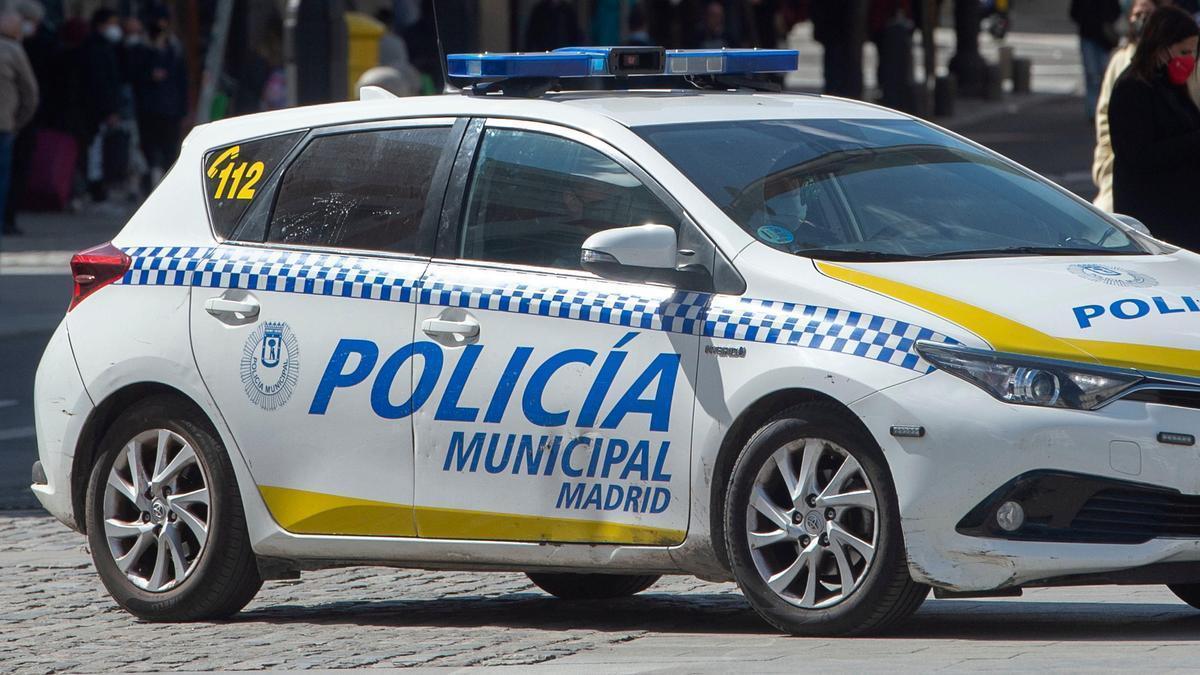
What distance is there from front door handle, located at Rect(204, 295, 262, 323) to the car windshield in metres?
1.31

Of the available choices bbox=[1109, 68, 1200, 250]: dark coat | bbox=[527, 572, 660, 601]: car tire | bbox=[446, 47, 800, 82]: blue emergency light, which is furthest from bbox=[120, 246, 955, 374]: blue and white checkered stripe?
bbox=[1109, 68, 1200, 250]: dark coat

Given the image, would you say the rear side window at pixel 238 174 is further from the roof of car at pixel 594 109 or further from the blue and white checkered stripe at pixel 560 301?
the blue and white checkered stripe at pixel 560 301

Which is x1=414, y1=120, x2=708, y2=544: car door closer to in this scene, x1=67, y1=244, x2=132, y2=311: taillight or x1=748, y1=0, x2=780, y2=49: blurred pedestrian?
x1=67, y1=244, x2=132, y2=311: taillight

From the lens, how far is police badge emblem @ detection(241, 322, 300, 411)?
7.04m

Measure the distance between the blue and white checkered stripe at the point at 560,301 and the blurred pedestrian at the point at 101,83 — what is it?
15.5 metres

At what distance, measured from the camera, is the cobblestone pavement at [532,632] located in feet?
19.7

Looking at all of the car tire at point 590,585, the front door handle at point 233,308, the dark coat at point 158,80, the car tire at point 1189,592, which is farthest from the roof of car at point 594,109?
the dark coat at point 158,80

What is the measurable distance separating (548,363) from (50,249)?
14.6 metres

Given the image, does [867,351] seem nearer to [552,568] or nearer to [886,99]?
[552,568]

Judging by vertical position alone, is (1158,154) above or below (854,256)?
below

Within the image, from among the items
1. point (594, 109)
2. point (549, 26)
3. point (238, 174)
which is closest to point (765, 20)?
point (549, 26)

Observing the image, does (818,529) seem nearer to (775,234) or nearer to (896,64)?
(775,234)

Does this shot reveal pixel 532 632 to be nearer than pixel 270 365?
Yes

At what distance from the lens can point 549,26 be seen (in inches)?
1031
